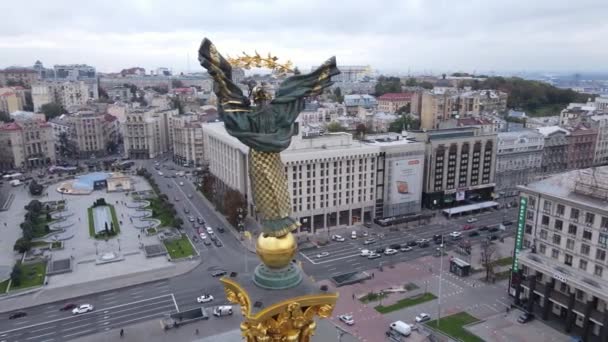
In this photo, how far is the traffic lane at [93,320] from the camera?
139 feet

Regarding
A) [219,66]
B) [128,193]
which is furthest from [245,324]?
[128,193]

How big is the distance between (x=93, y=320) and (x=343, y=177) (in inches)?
1495

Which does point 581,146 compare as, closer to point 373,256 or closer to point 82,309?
point 373,256

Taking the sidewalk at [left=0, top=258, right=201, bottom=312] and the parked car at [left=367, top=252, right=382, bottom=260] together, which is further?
the parked car at [left=367, top=252, right=382, bottom=260]

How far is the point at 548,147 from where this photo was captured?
91625 millimetres

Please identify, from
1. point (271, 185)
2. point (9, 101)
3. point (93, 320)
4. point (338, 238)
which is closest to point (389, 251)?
point (338, 238)

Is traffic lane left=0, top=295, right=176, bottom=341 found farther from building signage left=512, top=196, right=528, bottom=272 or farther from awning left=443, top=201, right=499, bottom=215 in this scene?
awning left=443, top=201, right=499, bottom=215

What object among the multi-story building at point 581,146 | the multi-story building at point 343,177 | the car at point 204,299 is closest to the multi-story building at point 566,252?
the multi-story building at point 343,177

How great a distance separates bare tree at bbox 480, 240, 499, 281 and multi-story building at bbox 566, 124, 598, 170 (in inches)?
1769

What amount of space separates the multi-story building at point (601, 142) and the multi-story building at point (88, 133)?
119 m

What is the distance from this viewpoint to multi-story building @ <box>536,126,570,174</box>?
301 ft

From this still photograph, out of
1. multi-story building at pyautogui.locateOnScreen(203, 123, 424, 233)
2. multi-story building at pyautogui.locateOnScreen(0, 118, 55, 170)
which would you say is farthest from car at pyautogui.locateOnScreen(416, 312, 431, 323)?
multi-story building at pyautogui.locateOnScreen(0, 118, 55, 170)

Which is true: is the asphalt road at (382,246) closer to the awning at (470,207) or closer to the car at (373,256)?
the car at (373,256)

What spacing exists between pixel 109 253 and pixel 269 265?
52.8 m
